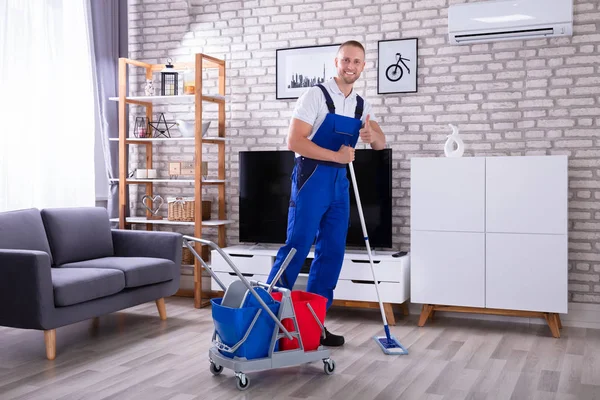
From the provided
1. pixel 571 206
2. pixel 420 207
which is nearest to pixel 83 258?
pixel 420 207

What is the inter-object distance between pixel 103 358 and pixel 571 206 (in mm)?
3048

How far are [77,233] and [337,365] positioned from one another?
2055 millimetres

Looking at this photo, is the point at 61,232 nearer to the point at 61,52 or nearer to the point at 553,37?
the point at 61,52

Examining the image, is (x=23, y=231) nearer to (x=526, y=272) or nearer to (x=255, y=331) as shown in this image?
(x=255, y=331)

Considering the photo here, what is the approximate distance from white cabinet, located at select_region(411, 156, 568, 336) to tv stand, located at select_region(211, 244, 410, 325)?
112 mm

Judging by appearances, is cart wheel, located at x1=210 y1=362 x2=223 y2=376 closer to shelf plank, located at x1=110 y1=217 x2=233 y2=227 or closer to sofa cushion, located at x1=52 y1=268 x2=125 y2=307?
sofa cushion, located at x1=52 y1=268 x2=125 y2=307

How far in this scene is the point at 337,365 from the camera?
334 centimetres

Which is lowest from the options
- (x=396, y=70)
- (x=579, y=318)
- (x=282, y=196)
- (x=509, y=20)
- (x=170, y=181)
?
(x=579, y=318)

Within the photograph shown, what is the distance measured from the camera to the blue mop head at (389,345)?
355cm

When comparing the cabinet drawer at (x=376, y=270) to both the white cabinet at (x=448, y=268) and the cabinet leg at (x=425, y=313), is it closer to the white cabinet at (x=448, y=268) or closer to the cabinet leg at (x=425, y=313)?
the white cabinet at (x=448, y=268)

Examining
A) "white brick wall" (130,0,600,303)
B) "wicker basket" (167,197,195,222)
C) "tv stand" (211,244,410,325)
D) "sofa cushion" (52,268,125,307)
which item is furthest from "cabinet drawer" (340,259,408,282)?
"sofa cushion" (52,268,125,307)

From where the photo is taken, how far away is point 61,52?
491 cm

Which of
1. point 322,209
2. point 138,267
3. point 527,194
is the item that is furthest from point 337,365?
point 527,194

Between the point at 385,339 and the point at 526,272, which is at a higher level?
the point at 526,272
